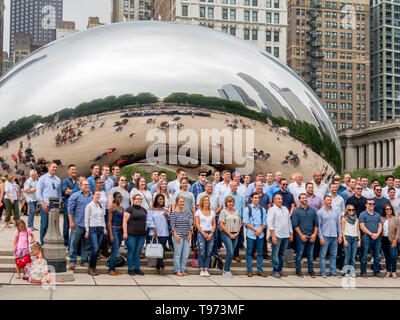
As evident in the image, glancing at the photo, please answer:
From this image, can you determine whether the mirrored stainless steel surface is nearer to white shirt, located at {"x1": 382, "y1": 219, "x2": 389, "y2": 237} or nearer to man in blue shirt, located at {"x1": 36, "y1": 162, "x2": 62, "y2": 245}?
man in blue shirt, located at {"x1": 36, "y1": 162, "x2": 62, "y2": 245}

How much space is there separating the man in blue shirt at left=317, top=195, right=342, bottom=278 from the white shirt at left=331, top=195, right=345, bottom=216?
0.45ft

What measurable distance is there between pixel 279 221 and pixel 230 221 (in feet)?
2.72

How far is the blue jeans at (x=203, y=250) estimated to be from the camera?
30.5ft

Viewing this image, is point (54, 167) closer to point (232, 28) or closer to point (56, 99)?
point (56, 99)

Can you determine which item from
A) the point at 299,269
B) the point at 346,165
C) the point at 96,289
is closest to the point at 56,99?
the point at 96,289

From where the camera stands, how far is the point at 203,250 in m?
9.30

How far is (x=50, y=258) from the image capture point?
814 centimetres

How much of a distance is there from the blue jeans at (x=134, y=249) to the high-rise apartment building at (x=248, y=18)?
63491mm

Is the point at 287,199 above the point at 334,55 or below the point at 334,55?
below

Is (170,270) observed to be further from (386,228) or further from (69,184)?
(386,228)

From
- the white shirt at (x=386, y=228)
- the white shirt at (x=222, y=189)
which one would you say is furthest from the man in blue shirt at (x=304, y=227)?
the white shirt at (x=386, y=228)

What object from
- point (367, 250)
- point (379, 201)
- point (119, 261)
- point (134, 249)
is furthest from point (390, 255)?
point (119, 261)

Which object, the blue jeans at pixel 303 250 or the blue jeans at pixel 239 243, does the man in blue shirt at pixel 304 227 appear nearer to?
the blue jeans at pixel 303 250

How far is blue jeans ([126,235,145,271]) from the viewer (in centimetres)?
886
